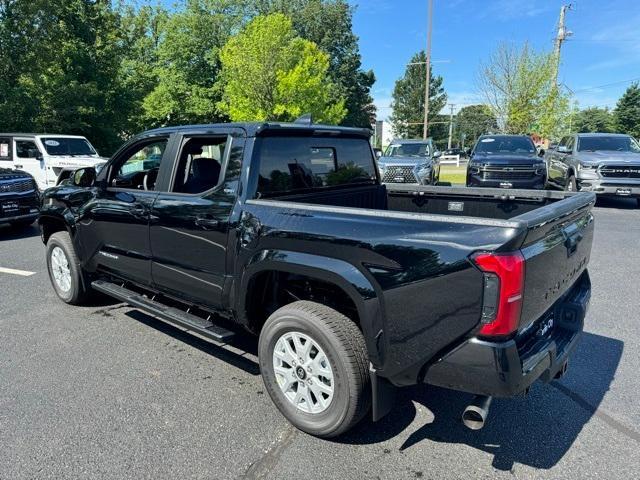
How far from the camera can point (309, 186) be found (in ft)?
11.7

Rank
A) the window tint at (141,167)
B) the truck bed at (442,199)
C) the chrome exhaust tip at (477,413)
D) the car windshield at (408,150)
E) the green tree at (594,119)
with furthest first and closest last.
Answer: the green tree at (594,119), the car windshield at (408,150), the window tint at (141,167), the truck bed at (442,199), the chrome exhaust tip at (477,413)

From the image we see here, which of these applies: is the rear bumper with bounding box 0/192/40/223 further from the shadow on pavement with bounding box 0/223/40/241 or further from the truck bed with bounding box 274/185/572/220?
Answer: the truck bed with bounding box 274/185/572/220

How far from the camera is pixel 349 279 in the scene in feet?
8.14

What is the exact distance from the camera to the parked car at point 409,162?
1349 cm

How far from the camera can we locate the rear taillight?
6.70ft

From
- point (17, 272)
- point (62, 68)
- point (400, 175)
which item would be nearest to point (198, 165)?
point (17, 272)

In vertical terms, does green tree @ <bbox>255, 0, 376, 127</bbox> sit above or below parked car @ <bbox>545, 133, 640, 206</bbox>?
above

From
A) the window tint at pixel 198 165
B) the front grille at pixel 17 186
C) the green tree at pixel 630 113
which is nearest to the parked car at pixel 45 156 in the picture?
the front grille at pixel 17 186

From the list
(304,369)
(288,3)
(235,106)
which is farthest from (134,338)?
(288,3)

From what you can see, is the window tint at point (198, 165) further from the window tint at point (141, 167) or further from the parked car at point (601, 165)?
the parked car at point (601, 165)

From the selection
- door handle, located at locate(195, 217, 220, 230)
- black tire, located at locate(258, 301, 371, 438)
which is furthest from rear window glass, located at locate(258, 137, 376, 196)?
black tire, located at locate(258, 301, 371, 438)

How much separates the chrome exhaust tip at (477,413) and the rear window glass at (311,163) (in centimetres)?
185

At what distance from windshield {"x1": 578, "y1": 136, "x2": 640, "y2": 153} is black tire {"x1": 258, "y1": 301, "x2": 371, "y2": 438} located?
12743mm

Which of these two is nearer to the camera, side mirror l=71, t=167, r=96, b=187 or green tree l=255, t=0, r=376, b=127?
side mirror l=71, t=167, r=96, b=187
